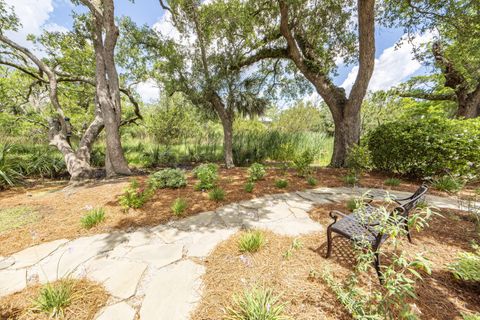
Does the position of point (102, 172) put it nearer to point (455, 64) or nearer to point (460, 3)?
point (460, 3)

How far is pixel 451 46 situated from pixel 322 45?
5.02 meters

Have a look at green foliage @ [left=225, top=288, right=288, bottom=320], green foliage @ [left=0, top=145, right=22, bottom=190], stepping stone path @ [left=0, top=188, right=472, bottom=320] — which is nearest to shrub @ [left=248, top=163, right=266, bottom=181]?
stepping stone path @ [left=0, top=188, right=472, bottom=320]

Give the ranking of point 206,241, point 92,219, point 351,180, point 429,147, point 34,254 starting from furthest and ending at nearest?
point 351,180 → point 429,147 → point 92,219 → point 206,241 → point 34,254

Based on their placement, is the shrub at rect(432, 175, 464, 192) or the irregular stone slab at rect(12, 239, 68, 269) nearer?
the irregular stone slab at rect(12, 239, 68, 269)

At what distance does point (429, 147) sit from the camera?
3.68m

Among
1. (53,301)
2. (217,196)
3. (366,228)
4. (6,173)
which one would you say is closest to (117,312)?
(53,301)

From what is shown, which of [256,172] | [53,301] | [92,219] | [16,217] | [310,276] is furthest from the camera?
[256,172]

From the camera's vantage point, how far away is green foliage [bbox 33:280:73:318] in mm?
1156

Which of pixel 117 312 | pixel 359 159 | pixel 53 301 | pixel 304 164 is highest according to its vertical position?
pixel 359 159

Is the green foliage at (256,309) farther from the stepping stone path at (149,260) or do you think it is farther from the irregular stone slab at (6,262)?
the irregular stone slab at (6,262)

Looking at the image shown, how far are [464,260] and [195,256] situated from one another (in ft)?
7.36

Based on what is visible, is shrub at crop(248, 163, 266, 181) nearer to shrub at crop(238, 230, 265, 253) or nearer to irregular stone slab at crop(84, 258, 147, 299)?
shrub at crop(238, 230, 265, 253)

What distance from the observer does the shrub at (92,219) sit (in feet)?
7.23

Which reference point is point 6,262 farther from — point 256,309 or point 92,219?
point 256,309
